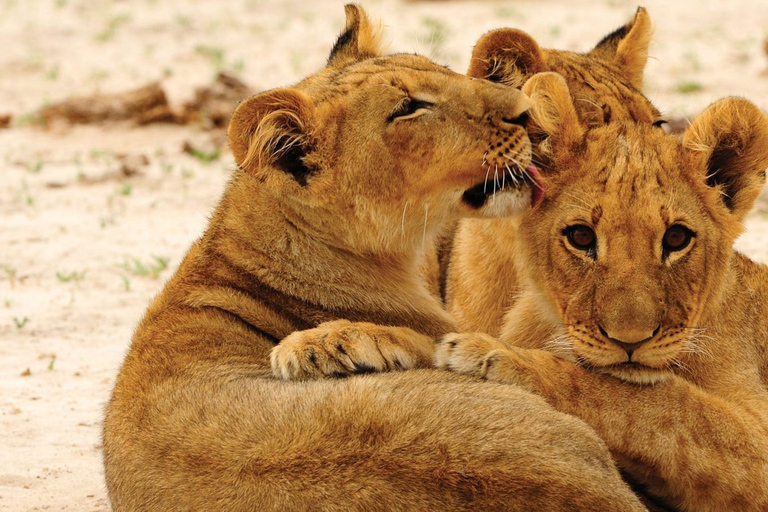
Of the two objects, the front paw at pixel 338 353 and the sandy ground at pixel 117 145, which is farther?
the sandy ground at pixel 117 145

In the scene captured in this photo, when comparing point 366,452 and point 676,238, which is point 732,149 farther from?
point 366,452

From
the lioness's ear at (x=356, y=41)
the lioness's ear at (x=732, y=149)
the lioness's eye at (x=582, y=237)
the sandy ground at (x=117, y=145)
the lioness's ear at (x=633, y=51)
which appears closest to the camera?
the lioness's eye at (x=582, y=237)

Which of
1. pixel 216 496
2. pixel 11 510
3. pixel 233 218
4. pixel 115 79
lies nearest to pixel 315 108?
pixel 233 218

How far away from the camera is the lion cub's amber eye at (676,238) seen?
11.4 feet

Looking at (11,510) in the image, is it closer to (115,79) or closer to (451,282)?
(451,282)

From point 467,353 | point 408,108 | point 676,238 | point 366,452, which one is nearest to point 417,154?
point 408,108

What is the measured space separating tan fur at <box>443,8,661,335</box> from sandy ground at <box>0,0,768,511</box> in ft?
2.24

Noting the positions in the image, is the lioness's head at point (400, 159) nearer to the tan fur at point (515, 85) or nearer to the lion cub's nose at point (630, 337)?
the tan fur at point (515, 85)

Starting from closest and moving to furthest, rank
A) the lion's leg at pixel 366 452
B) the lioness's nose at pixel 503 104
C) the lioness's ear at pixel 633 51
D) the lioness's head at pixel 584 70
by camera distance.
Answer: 1. the lion's leg at pixel 366 452
2. the lioness's nose at pixel 503 104
3. the lioness's head at pixel 584 70
4. the lioness's ear at pixel 633 51

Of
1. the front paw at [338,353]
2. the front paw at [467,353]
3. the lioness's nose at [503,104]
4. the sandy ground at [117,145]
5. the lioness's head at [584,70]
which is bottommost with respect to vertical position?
the sandy ground at [117,145]

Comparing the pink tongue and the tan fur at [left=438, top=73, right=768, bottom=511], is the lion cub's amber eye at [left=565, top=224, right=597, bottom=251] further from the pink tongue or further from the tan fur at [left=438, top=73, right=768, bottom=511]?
the pink tongue

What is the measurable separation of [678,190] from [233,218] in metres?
1.45

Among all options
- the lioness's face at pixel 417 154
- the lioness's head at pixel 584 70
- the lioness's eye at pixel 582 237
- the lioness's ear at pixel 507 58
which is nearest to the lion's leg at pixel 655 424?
the lioness's eye at pixel 582 237

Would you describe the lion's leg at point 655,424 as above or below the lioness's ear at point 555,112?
below
